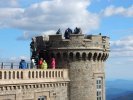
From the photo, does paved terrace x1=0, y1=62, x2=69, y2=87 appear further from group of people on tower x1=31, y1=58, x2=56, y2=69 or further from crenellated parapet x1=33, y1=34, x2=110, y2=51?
crenellated parapet x1=33, y1=34, x2=110, y2=51

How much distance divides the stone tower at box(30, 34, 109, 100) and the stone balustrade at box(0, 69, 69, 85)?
897 mm

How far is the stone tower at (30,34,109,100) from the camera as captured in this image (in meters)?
33.3

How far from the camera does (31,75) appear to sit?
97.7ft

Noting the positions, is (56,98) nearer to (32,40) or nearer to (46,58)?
(46,58)

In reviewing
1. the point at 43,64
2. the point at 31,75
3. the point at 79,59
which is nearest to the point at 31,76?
the point at 31,75

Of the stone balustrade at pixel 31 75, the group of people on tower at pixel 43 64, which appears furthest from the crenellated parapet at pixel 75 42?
the stone balustrade at pixel 31 75

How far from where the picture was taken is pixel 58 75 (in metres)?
32.6

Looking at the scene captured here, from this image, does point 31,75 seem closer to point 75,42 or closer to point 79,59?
point 79,59

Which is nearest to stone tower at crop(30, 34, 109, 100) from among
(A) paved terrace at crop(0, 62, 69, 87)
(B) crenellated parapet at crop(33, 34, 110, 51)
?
(B) crenellated parapet at crop(33, 34, 110, 51)

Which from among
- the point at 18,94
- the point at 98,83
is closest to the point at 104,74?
the point at 98,83

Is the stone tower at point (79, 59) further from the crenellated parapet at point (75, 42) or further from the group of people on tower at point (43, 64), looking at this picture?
the group of people on tower at point (43, 64)

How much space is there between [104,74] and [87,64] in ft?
9.24

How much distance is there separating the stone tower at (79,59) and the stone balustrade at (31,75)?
90 cm

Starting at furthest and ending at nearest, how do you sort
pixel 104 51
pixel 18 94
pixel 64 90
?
pixel 104 51, pixel 64 90, pixel 18 94
